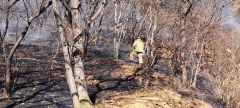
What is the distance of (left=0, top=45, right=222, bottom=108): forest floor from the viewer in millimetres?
7254

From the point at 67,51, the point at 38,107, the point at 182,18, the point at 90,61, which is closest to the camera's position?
the point at 67,51

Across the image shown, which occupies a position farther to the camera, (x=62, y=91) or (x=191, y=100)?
(x=62, y=91)

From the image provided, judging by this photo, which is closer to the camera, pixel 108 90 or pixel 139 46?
pixel 108 90

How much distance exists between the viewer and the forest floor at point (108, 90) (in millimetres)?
7254

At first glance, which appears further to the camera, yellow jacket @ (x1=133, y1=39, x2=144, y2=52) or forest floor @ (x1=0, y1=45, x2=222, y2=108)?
yellow jacket @ (x1=133, y1=39, x2=144, y2=52)

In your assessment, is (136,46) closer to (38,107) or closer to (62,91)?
(62,91)

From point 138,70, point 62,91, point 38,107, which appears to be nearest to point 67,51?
point 38,107

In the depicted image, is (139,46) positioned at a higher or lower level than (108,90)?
higher

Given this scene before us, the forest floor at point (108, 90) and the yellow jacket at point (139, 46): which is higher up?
the yellow jacket at point (139, 46)

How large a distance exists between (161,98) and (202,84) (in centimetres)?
727

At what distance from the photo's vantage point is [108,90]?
9.59 metres

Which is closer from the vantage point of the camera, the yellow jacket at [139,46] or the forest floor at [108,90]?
the forest floor at [108,90]

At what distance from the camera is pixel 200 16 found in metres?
11.6

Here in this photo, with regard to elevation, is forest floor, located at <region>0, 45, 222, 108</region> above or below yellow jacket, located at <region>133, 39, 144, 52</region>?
below
